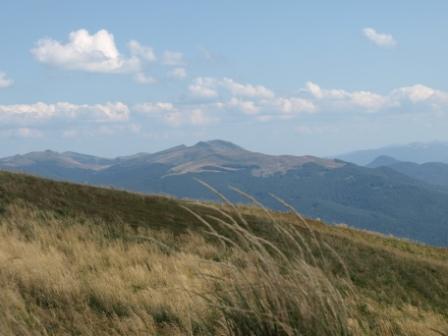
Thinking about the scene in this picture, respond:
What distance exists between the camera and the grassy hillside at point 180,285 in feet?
14.3

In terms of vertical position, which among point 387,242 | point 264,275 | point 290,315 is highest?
point 264,275

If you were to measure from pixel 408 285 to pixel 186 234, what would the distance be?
9838 mm

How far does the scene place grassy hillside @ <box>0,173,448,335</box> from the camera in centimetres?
436

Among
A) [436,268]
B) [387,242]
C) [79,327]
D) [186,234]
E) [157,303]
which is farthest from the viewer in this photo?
[387,242]

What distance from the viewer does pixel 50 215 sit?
1816 centimetres

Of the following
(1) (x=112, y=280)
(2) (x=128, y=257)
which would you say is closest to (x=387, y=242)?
(2) (x=128, y=257)

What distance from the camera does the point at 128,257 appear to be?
37.4 feet

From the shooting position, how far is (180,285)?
8383 mm

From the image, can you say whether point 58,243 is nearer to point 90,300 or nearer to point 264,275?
point 90,300

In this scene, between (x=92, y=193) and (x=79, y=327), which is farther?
(x=92, y=193)

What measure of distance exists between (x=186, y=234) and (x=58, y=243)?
9561 mm

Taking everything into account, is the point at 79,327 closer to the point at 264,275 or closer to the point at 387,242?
the point at 264,275

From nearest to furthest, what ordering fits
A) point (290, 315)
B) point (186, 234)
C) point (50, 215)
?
point (290, 315)
point (50, 215)
point (186, 234)

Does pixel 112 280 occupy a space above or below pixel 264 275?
below
